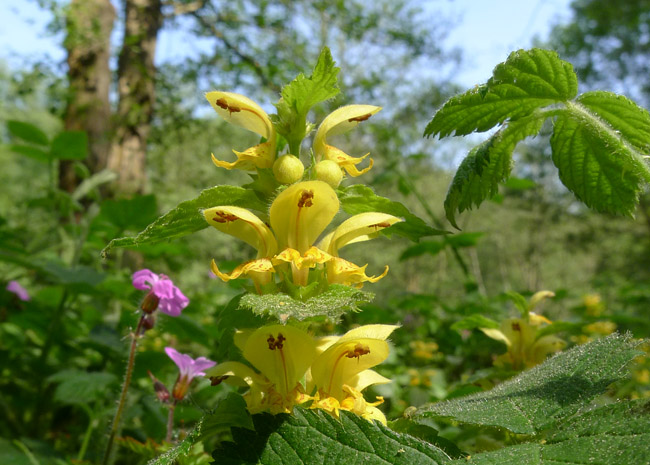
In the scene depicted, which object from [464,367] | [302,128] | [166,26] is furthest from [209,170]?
[302,128]

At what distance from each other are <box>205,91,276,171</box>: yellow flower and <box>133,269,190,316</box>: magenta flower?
389 mm

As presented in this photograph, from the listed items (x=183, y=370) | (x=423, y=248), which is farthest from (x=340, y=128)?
(x=423, y=248)

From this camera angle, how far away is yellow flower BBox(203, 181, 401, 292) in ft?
2.32

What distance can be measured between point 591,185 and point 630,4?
615 inches

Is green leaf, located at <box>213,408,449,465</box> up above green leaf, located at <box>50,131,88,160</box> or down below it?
below

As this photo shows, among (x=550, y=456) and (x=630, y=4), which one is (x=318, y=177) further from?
(x=630, y=4)

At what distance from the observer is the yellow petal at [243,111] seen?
790mm

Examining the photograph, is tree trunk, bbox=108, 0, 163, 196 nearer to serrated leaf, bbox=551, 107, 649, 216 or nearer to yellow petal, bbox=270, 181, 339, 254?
yellow petal, bbox=270, 181, 339, 254

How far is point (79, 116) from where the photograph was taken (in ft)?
16.4

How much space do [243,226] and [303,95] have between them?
8.2 inches

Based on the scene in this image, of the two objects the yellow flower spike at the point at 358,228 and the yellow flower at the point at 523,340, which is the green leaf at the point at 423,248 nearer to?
the yellow flower at the point at 523,340

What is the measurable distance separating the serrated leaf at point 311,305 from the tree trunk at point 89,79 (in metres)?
4.60

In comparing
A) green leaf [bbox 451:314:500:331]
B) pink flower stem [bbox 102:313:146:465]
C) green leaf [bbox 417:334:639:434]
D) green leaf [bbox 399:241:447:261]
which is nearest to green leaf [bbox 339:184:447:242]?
green leaf [bbox 417:334:639:434]

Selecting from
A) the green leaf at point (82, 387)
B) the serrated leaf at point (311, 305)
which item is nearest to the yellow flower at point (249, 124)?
the serrated leaf at point (311, 305)
